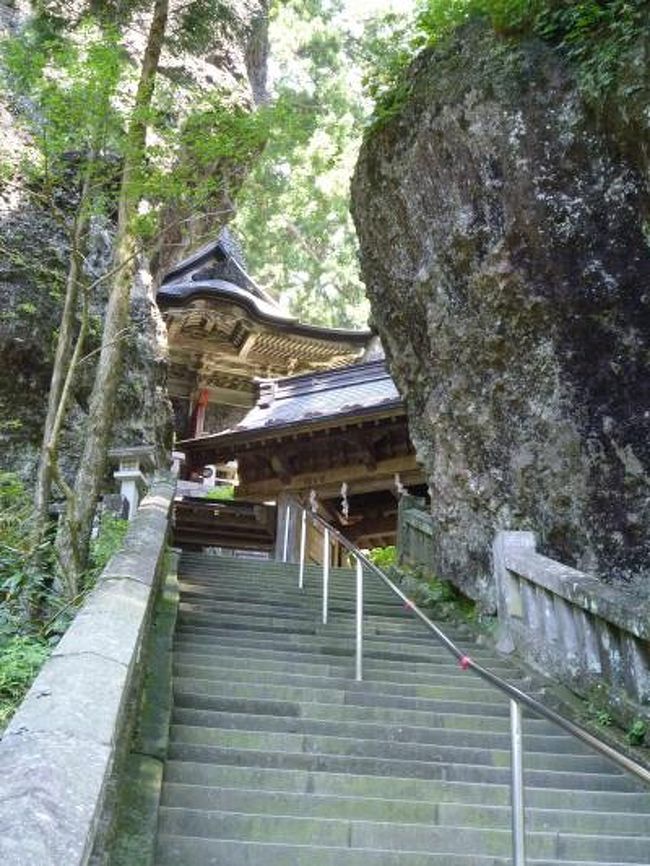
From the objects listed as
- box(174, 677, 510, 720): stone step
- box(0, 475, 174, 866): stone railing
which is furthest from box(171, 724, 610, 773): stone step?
box(0, 475, 174, 866): stone railing

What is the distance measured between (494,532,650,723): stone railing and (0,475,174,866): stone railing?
3.00 m

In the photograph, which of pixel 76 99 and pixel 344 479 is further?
pixel 344 479

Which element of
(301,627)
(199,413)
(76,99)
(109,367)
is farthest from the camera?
(199,413)

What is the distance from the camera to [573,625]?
230 inches

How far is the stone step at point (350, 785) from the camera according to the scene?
3984mm

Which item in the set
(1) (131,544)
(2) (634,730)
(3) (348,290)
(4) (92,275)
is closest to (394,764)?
(2) (634,730)

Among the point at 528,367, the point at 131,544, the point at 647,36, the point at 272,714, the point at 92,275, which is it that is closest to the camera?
the point at 272,714

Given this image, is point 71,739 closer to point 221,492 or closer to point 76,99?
point 76,99

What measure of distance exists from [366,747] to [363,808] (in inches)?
28.6

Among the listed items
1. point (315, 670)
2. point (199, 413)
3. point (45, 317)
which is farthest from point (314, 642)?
point (199, 413)

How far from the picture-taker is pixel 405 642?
7.10 metres

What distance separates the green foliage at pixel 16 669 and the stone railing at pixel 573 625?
354cm

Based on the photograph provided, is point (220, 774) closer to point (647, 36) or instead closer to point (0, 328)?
point (647, 36)

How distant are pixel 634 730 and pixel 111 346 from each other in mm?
5940
